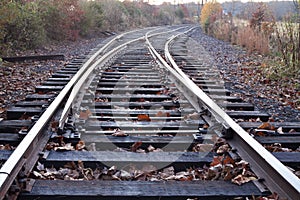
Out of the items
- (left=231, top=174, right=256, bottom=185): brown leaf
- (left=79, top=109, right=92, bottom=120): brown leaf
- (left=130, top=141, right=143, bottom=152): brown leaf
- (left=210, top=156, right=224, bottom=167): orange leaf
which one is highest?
(left=79, top=109, right=92, bottom=120): brown leaf

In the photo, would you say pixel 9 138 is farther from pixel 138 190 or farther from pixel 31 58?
pixel 31 58

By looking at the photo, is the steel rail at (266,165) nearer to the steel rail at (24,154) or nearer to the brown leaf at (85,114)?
the brown leaf at (85,114)

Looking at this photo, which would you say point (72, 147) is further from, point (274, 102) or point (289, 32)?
point (289, 32)

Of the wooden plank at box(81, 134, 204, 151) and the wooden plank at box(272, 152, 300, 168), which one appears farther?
the wooden plank at box(81, 134, 204, 151)

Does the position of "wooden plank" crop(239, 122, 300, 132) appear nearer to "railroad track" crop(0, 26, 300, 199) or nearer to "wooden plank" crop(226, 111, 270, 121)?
"railroad track" crop(0, 26, 300, 199)

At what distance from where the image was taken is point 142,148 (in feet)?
11.4

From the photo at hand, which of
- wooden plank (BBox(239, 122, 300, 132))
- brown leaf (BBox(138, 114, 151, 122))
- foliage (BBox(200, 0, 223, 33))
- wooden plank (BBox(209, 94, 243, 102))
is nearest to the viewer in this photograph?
wooden plank (BBox(239, 122, 300, 132))

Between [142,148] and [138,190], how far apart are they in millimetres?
865

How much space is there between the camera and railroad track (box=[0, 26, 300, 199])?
8.61ft

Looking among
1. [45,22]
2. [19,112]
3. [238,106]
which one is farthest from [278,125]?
[45,22]

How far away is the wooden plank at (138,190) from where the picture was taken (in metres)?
2.53

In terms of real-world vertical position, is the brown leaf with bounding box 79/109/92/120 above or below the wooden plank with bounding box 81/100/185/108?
above

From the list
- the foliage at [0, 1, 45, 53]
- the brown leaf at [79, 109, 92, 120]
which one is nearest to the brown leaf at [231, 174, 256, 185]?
the brown leaf at [79, 109, 92, 120]

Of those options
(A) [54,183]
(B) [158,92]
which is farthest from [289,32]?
(A) [54,183]
